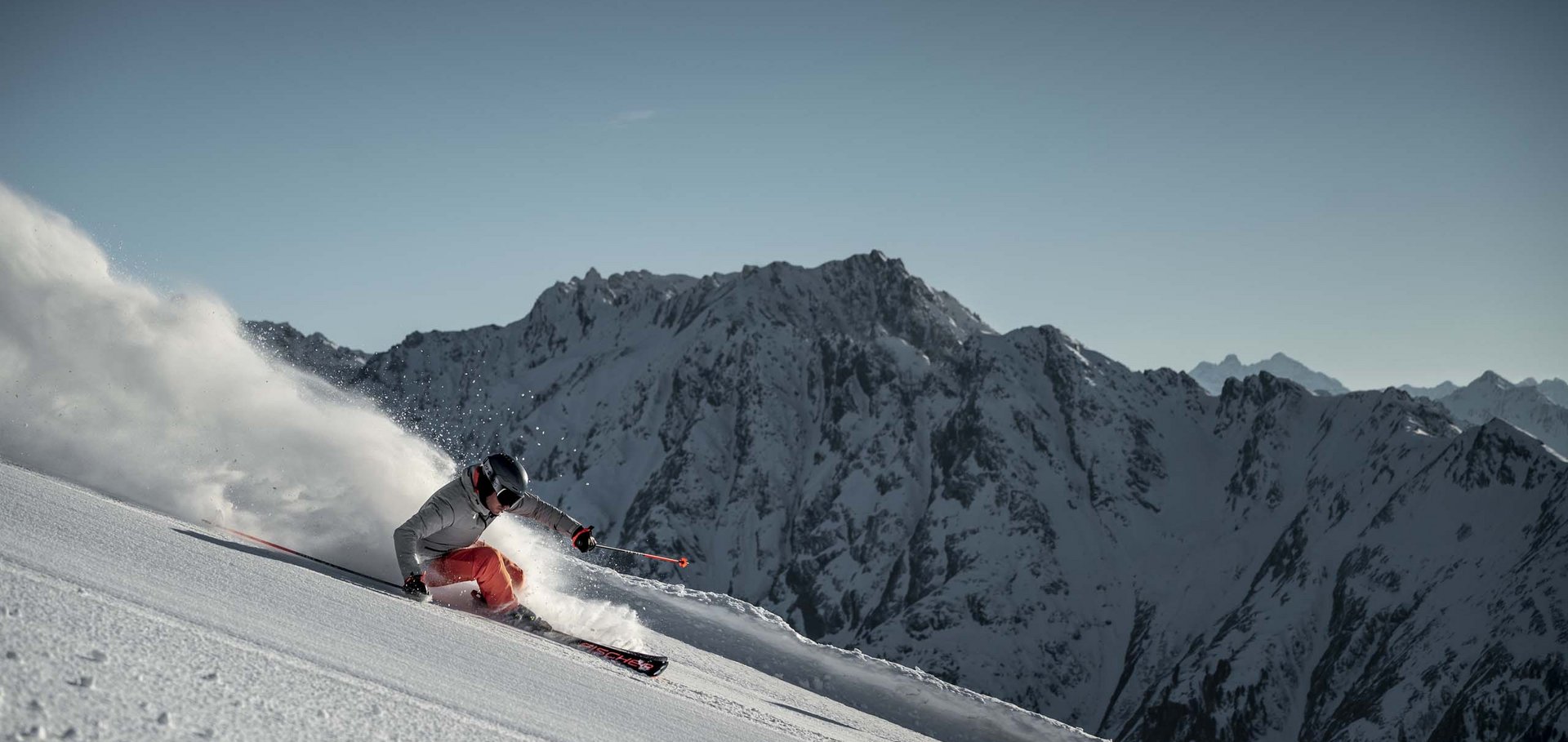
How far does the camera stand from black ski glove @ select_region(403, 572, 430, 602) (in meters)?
11.2

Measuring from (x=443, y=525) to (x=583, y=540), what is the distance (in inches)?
63.4

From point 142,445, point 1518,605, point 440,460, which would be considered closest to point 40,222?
point 142,445

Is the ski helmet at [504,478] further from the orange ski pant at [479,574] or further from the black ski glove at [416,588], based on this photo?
the black ski glove at [416,588]

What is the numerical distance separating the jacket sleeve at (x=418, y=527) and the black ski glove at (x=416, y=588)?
0.36 ft

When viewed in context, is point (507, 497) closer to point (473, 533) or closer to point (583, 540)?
point (473, 533)

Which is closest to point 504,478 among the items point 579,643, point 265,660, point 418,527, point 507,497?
point 507,497

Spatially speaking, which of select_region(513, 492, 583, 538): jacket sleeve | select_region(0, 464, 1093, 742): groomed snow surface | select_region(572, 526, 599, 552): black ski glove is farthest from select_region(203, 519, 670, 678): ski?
select_region(513, 492, 583, 538): jacket sleeve

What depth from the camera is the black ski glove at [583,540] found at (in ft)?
41.0

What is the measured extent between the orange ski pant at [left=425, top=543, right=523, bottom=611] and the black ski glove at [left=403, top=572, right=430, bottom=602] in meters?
0.43

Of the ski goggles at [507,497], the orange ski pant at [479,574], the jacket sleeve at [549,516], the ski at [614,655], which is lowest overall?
the ski at [614,655]

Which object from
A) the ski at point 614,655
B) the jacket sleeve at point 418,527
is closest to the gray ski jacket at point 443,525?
the jacket sleeve at point 418,527

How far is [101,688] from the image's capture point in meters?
5.30

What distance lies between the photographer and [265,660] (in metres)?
6.66

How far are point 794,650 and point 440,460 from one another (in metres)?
6.24
